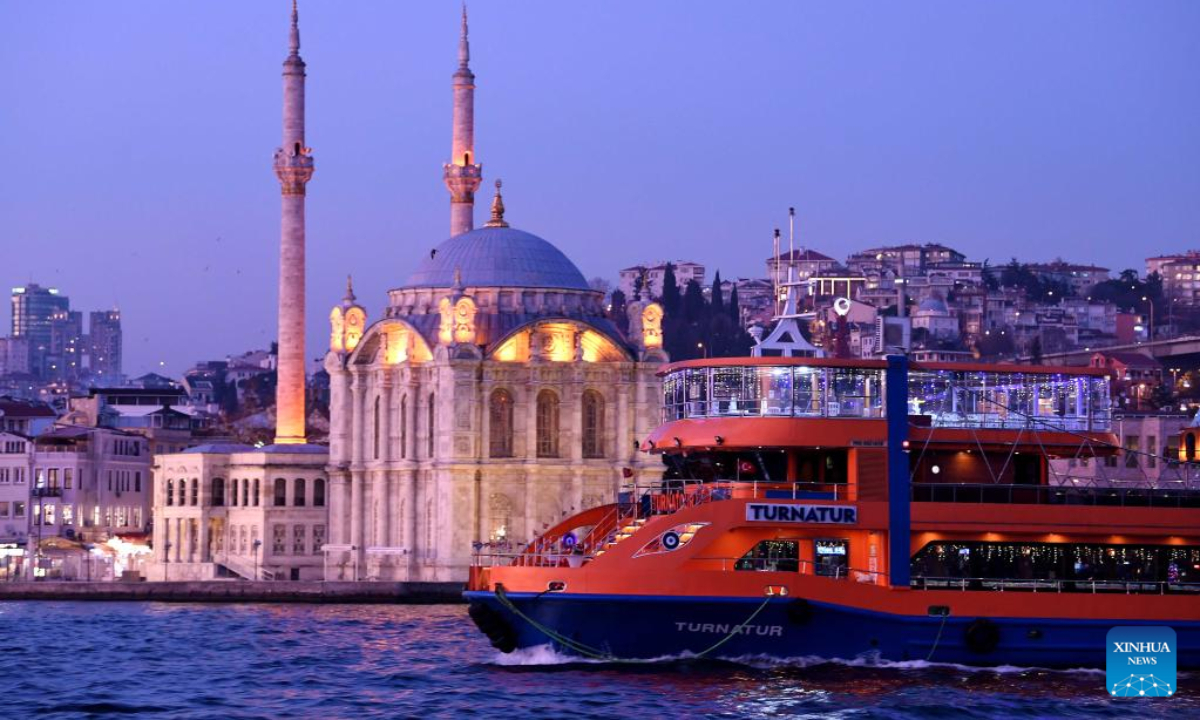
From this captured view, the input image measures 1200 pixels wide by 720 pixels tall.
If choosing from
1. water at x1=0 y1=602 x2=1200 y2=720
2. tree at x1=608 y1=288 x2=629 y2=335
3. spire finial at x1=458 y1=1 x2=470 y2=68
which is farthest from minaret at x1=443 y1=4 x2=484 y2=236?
tree at x1=608 y1=288 x2=629 y2=335

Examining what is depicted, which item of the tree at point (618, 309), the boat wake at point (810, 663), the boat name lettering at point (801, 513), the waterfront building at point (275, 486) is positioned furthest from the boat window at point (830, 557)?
the tree at point (618, 309)

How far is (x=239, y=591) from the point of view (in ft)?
247

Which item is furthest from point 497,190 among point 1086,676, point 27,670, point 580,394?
point 1086,676

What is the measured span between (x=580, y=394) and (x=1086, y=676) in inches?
1551

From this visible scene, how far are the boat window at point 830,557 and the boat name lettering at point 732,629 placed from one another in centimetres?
179

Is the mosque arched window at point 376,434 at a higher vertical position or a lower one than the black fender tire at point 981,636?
higher

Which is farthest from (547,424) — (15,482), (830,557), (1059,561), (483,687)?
(483,687)

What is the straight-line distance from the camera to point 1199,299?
7815 inches

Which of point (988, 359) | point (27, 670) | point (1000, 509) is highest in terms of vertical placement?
point (988, 359)

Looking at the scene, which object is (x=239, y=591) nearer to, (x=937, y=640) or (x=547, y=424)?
(x=547, y=424)

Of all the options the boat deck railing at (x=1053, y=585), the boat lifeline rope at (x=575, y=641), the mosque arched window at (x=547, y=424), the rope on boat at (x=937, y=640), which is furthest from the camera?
the mosque arched window at (x=547, y=424)

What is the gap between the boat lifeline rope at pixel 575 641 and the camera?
135ft

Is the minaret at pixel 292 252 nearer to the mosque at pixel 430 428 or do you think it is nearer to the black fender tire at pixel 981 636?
the mosque at pixel 430 428

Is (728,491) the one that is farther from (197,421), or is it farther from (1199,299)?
(1199,299)
